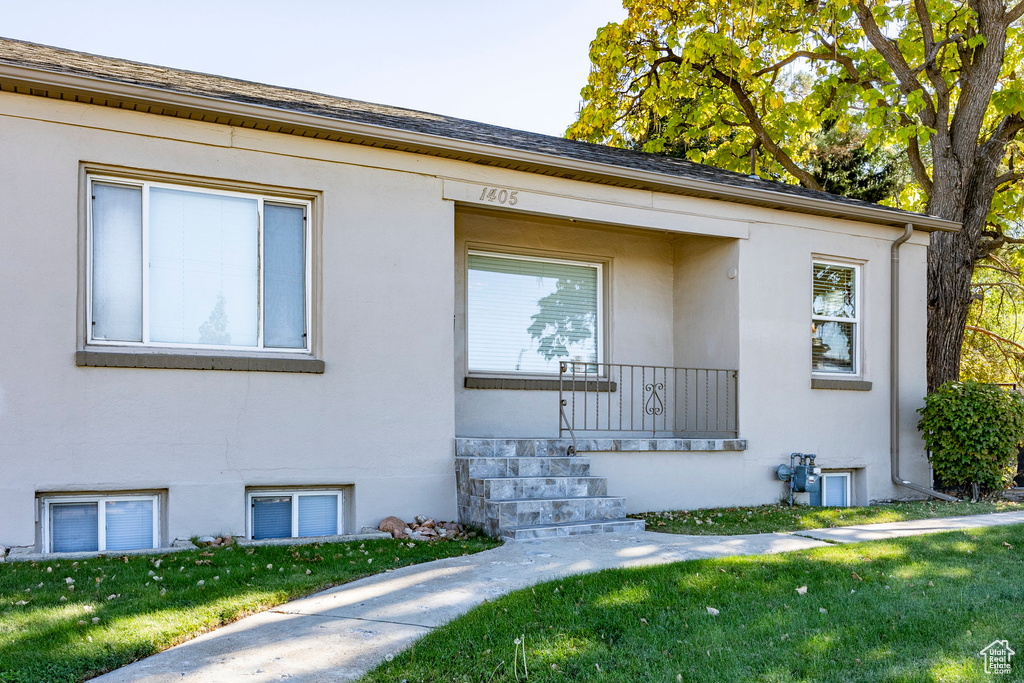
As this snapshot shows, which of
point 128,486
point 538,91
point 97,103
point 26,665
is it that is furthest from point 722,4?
point 26,665

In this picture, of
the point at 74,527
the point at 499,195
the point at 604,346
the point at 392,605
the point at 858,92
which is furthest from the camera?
the point at 858,92

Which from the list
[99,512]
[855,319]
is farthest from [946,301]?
[99,512]

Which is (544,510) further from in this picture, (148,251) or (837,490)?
(837,490)

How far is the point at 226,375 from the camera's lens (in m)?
6.96

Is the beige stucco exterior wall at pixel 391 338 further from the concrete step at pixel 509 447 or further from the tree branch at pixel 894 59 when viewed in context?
the tree branch at pixel 894 59

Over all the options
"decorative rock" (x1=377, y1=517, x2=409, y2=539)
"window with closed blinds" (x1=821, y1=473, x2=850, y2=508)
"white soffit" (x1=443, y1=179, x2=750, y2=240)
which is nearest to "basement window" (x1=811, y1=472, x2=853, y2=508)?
"window with closed blinds" (x1=821, y1=473, x2=850, y2=508)

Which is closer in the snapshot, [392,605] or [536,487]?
[392,605]

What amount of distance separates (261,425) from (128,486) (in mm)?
1113

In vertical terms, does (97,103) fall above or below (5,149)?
above

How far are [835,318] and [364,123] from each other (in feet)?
20.9

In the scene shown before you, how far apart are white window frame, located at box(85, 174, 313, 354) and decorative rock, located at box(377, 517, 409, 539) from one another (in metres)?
1.67

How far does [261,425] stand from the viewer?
7.05m

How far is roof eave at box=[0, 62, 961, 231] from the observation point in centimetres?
639

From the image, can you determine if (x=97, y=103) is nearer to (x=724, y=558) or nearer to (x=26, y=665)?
(x=26, y=665)
